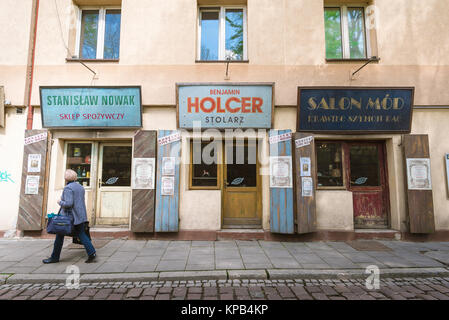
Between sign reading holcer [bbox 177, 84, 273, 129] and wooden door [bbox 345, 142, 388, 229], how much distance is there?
2610mm

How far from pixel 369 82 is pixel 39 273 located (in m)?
8.07

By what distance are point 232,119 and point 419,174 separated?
4753 millimetres

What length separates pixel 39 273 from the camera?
384cm

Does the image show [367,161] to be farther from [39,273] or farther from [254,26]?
[39,273]

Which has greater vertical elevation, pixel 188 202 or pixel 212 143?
pixel 212 143

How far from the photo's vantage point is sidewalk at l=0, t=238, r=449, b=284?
12.6ft

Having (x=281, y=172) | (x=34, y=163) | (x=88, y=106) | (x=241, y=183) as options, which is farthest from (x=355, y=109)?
(x=34, y=163)

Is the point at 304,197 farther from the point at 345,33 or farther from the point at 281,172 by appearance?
the point at 345,33

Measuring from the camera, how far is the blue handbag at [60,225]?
4074 mm

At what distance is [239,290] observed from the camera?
3439 millimetres

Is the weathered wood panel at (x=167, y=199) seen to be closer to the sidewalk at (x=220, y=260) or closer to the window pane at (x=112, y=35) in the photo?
the sidewalk at (x=220, y=260)

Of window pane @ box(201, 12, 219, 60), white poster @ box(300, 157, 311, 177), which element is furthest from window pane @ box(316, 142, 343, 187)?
window pane @ box(201, 12, 219, 60)
